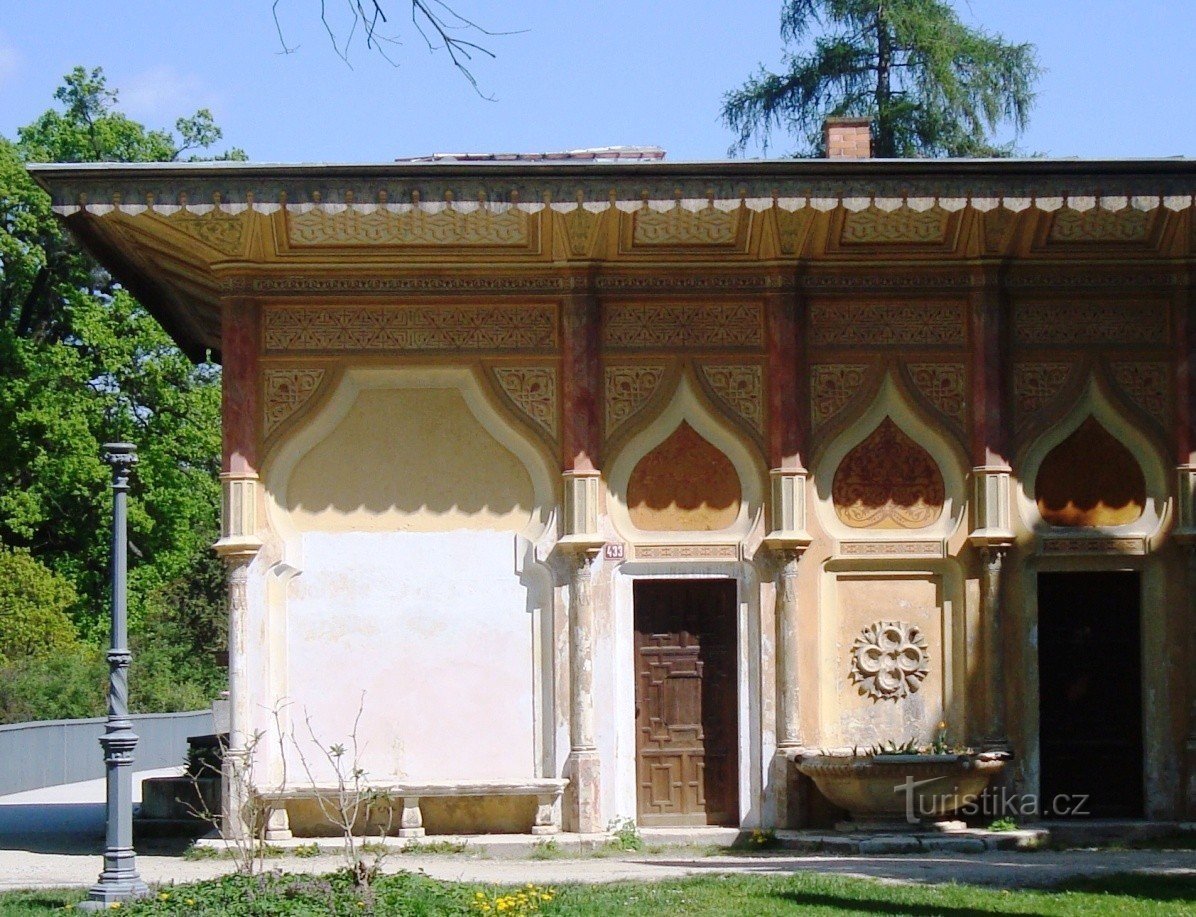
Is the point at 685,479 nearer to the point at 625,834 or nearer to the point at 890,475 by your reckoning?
the point at 890,475

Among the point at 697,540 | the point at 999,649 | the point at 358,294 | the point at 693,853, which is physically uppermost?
the point at 358,294

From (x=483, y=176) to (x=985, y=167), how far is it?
378 cm

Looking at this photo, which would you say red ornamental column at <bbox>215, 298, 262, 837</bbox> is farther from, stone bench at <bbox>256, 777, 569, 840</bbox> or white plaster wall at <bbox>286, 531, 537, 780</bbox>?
stone bench at <bbox>256, 777, 569, 840</bbox>

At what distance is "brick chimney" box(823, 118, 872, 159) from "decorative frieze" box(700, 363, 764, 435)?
2456 millimetres

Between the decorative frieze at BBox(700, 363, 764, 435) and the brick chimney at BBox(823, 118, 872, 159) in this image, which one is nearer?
the decorative frieze at BBox(700, 363, 764, 435)

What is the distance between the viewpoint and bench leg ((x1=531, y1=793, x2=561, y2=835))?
544 inches

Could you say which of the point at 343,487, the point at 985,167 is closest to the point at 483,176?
the point at 343,487

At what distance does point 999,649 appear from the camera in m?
14.2

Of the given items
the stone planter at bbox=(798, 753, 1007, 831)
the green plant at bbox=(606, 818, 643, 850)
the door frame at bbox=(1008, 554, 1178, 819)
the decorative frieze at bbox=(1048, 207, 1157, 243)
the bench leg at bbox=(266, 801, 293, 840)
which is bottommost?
the green plant at bbox=(606, 818, 643, 850)

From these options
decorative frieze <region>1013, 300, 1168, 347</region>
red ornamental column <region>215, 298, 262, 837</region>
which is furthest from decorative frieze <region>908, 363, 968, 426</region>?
red ornamental column <region>215, 298, 262, 837</region>

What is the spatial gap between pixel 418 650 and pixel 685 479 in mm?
2545

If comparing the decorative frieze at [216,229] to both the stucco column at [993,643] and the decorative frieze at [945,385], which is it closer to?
the decorative frieze at [945,385]

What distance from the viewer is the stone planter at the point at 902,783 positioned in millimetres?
13430

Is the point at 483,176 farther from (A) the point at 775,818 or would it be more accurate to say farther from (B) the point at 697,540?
(A) the point at 775,818
